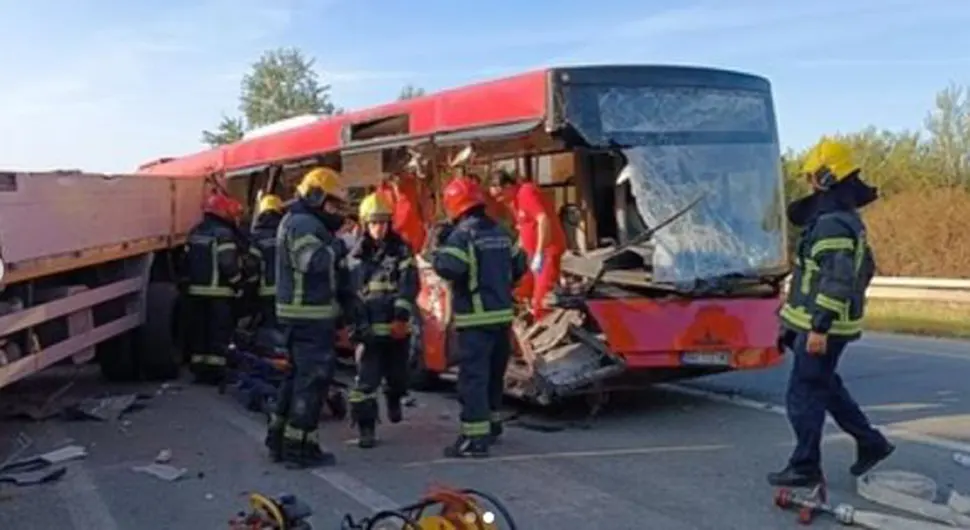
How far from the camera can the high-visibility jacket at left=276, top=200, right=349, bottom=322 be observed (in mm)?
7023

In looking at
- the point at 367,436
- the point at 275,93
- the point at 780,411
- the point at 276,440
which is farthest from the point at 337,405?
the point at 275,93

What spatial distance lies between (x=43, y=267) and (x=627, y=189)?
4.32 metres

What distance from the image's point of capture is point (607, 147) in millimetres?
8453

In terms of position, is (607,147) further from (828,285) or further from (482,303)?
(828,285)

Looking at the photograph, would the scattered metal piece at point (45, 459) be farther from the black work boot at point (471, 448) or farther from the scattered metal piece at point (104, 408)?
the black work boot at point (471, 448)

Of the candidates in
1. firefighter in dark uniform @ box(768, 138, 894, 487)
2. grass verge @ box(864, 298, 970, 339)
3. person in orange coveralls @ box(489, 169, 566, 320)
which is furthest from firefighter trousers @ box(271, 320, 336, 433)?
grass verge @ box(864, 298, 970, 339)

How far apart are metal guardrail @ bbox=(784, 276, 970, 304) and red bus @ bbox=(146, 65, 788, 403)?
40.0ft

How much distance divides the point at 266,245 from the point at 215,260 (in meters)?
0.53

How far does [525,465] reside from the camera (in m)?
7.04

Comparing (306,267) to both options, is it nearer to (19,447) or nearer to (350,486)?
(350,486)

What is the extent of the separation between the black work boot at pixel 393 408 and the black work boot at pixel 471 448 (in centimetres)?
100

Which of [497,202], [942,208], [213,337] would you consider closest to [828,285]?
[497,202]

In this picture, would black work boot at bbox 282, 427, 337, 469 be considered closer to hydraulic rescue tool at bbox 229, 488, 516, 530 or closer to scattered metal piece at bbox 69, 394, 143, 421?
hydraulic rescue tool at bbox 229, 488, 516, 530

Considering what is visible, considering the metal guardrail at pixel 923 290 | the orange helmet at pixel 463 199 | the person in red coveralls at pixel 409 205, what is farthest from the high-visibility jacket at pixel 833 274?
the metal guardrail at pixel 923 290
